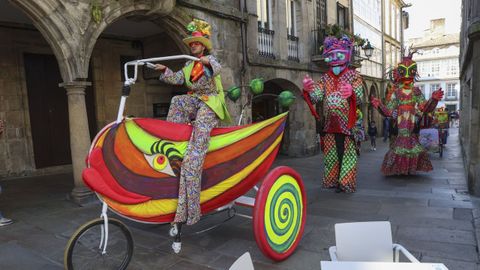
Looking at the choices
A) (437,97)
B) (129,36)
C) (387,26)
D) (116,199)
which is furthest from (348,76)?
(387,26)

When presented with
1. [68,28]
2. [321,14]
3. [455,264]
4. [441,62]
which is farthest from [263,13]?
[441,62]

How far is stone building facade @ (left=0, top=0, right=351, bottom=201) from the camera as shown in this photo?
559 centimetres

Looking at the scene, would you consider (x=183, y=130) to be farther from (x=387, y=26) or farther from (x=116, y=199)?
(x=387, y=26)

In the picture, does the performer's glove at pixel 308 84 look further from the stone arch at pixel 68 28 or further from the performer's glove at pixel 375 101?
the stone arch at pixel 68 28

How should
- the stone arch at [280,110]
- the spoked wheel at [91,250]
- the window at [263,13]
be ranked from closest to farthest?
the spoked wheel at [91,250] < the window at [263,13] < the stone arch at [280,110]

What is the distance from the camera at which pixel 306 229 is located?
4199mm

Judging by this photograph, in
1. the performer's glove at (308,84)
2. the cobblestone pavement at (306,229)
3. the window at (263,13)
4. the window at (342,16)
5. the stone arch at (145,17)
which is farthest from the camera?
the window at (342,16)

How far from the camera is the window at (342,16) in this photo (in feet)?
54.5

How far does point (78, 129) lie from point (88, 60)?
1.17 m

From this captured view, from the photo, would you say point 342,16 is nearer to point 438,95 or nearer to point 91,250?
point 438,95

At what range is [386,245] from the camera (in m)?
2.08

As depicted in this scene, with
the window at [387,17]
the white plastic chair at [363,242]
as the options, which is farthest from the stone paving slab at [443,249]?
the window at [387,17]

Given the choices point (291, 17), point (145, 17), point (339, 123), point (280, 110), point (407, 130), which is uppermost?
point (291, 17)

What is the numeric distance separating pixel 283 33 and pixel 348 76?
22.3 ft
